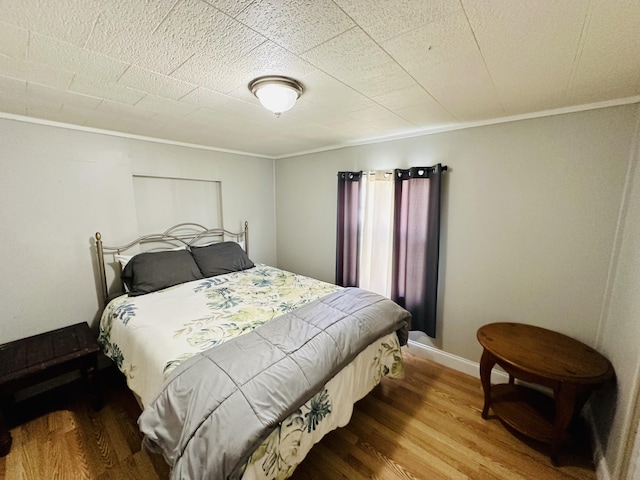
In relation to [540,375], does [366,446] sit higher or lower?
lower

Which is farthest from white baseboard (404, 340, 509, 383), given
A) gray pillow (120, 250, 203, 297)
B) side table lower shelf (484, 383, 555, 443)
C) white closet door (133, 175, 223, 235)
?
white closet door (133, 175, 223, 235)

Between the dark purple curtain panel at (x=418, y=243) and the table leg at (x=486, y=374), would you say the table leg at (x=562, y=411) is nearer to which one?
the table leg at (x=486, y=374)

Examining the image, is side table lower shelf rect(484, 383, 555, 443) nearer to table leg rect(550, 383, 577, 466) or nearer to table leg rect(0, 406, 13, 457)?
table leg rect(550, 383, 577, 466)

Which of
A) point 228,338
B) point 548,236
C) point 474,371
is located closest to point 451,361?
point 474,371

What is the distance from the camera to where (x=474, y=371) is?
2373mm

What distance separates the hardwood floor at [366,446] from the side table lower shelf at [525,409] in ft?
0.39

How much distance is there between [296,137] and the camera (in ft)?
8.84

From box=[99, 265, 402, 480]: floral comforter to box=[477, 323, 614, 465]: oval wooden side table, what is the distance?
2.29ft

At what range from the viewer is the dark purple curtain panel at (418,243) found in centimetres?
240

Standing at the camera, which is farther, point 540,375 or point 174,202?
point 174,202

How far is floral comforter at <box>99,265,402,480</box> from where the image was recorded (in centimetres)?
125

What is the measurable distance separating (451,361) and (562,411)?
3.34 feet

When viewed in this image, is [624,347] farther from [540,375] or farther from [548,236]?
[548,236]

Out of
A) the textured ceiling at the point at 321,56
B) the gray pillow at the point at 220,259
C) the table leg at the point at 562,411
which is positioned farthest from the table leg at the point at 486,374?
the gray pillow at the point at 220,259
